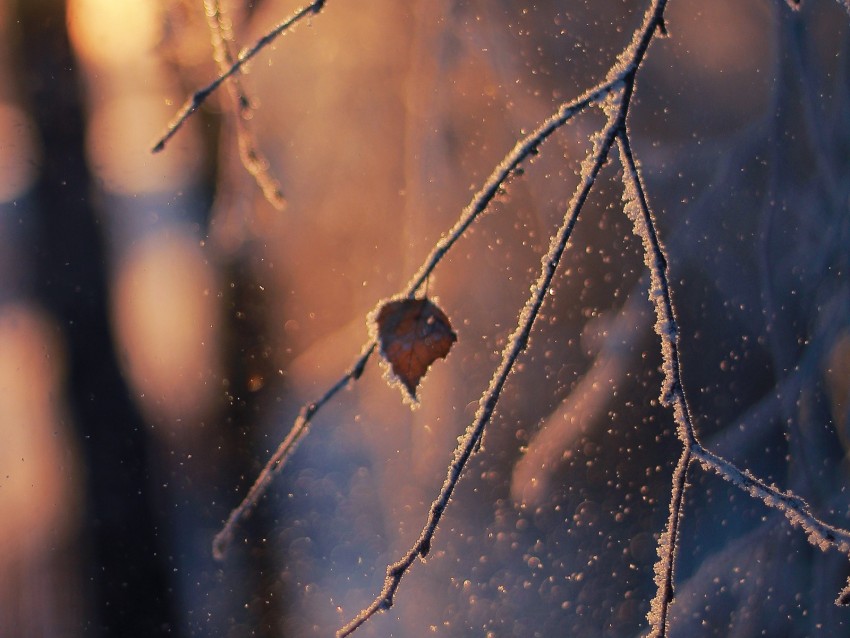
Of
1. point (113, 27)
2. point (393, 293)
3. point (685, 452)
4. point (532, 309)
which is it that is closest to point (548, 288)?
point (532, 309)

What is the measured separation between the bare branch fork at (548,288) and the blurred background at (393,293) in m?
1.00

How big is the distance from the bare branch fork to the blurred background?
3.27 ft

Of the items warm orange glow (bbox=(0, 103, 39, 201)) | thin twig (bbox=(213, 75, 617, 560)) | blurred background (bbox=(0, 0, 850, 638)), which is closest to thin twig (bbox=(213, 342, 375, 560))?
thin twig (bbox=(213, 75, 617, 560))

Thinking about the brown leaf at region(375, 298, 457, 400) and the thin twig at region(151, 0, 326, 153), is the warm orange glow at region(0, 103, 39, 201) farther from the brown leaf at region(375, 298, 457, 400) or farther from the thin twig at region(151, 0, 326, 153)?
the brown leaf at region(375, 298, 457, 400)

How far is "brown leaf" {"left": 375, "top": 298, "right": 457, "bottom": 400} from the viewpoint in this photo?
0.36m

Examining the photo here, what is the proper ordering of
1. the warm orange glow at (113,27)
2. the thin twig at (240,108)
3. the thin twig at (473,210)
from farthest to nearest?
the warm orange glow at (113,27) < the thin twig at (240,108) < the thin twig at (473,210)

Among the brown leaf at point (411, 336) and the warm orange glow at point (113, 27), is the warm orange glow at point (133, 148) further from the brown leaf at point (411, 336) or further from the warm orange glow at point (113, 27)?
the brown leaf at point (411, 336)

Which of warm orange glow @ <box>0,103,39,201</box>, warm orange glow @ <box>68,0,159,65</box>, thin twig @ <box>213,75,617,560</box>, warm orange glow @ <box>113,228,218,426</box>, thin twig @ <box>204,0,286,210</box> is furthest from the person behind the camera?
warm orange glow @ <box>113,228,218,426</box>

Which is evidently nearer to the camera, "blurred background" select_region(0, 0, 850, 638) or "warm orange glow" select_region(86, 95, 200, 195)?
"blurred background" select_region(0, 0, 850, 638)

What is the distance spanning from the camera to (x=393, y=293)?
1511mm

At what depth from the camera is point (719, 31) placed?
4.42 feet

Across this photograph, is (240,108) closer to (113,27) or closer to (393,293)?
(393,293)

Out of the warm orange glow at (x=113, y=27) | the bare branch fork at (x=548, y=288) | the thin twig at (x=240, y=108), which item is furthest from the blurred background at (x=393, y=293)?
the bare branch fork at (x=548, y=288)

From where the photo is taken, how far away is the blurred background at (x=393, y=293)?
53.6 inches
